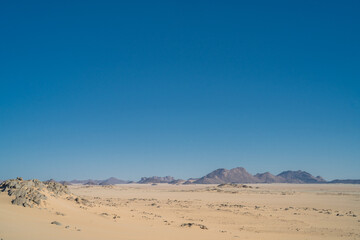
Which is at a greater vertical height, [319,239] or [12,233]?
[12,233]

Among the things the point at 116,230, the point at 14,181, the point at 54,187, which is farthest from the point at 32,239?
the point at 54,187

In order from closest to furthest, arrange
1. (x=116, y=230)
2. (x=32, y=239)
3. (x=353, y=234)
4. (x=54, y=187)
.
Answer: (x=32, y=239)
(x=116, y=230)
(x=353, y=234)
(x=54, y=187)

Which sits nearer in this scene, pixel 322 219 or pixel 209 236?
pixel 209 236

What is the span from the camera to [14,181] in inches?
747

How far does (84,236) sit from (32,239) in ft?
7.45

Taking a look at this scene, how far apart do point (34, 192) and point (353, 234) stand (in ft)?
65.9

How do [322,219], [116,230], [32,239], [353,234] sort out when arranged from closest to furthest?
1. [32,239]
2. [116,230]
3. [353,234]
4. [322,219]

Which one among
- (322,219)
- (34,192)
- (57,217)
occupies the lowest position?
(322,219)

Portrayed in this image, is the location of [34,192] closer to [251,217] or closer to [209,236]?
[209,236]

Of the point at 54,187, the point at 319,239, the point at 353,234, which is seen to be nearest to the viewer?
the point at 319,239

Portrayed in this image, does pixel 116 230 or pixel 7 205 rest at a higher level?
pixel 7 205

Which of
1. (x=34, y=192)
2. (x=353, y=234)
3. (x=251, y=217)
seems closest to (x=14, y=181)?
(x=34, y=192)

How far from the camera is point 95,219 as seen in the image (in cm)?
1709

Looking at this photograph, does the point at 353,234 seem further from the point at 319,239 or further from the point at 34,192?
the point at 34,192
